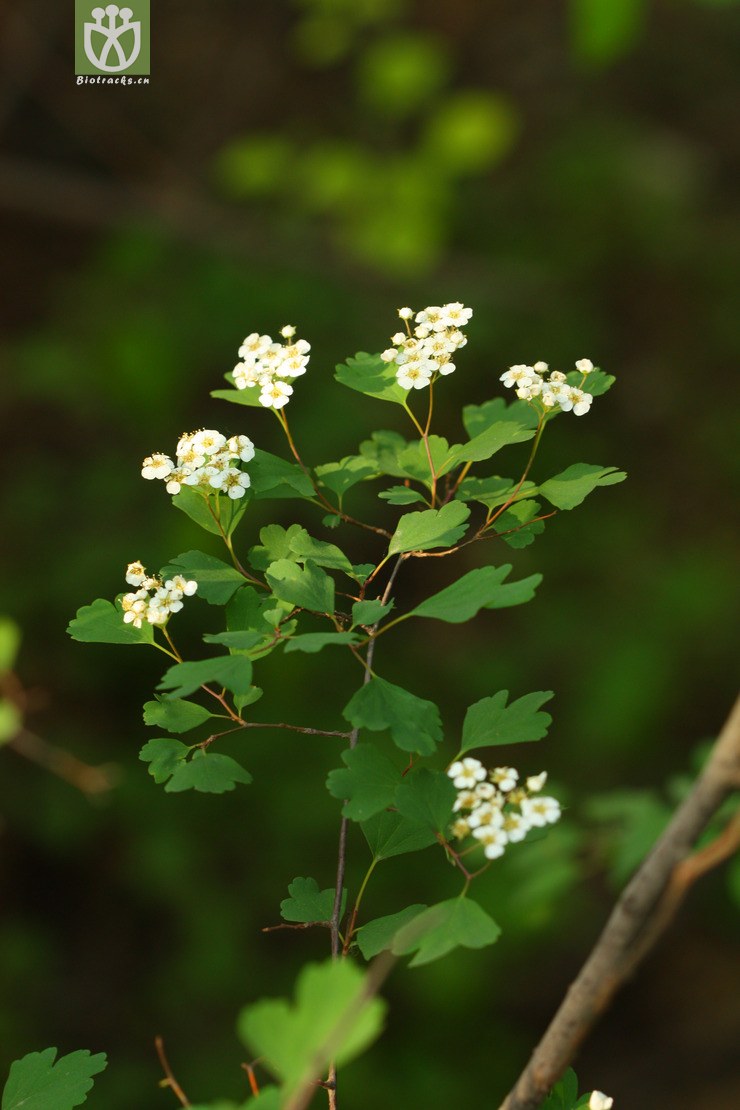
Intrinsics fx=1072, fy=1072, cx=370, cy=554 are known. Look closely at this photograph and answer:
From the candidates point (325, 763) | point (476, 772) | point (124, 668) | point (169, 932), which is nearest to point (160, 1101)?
point (169, 932)

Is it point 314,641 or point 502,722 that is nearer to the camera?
point 314,641

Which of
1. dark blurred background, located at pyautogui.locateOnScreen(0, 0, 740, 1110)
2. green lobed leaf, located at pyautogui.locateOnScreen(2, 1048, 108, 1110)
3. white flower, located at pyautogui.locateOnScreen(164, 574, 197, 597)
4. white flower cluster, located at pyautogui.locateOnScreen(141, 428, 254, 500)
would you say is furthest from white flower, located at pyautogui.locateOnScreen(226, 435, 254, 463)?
dark blurred background, located at pyautogui.locateOnScreen(0, 0, 740, 1110)

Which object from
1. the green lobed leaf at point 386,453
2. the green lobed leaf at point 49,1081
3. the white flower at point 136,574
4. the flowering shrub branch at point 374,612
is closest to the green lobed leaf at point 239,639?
the flowering shrub branch at point 374,612

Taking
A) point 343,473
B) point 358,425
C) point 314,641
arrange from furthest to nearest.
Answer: point 358,425
point 343,473
point 314,641

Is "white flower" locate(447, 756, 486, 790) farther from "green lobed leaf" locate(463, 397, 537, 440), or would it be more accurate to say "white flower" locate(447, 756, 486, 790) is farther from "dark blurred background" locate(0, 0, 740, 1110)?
"dark blurred background" locate(0, 0, 740, 1110)

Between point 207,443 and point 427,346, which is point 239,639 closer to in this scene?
point 207,443

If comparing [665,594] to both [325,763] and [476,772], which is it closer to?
[325,763]

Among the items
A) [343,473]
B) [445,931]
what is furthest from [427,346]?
[445,931]
